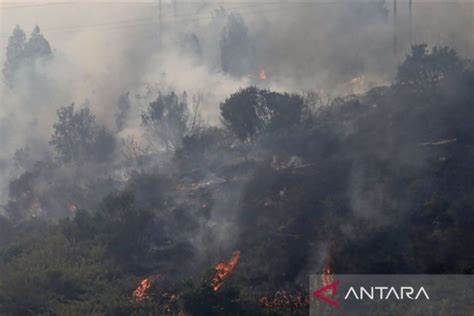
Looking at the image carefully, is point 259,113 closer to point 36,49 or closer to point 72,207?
point 72,207

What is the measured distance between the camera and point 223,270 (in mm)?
26203

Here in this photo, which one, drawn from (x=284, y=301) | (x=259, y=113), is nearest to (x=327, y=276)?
(x=284, y=301)

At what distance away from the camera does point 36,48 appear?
65188mm

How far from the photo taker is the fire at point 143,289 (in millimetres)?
25000

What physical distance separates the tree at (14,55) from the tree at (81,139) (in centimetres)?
1872

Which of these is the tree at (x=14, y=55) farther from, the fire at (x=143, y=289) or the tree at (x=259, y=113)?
the fire at (x=143, y=289)

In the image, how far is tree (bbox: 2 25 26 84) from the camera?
6575cm

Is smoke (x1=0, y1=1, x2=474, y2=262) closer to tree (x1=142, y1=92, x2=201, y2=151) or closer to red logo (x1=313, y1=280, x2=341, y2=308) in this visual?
tree (x1=142, y1=92, x2=201, y2=151)

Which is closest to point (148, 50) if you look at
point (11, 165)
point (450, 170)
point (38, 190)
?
point (11, 165)

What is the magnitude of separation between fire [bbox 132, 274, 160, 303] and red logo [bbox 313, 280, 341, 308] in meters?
6.14

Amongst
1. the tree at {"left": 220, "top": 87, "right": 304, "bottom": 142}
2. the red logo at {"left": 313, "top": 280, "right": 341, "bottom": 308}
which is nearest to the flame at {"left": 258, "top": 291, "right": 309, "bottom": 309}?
the red logo at {"left": 313, "top": 280, "right": 341, "bottom": 308}

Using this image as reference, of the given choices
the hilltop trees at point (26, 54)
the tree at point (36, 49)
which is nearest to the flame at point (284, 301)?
the hilltop trees at point (26, 54)

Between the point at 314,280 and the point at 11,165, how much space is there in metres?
35.0

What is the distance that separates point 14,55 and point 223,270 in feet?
159
